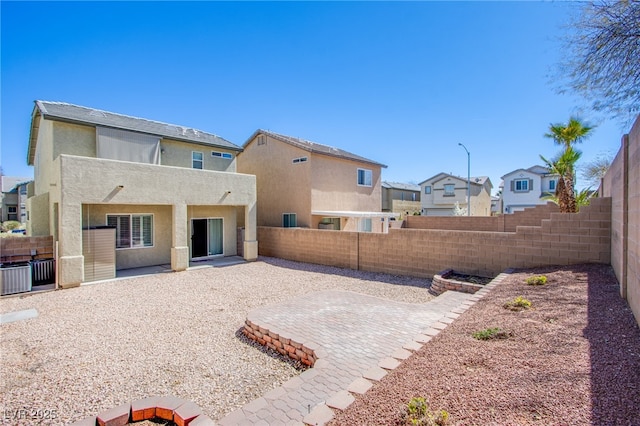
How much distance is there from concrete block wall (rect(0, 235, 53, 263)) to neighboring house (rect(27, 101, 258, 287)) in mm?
581

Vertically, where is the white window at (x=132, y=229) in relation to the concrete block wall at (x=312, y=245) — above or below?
above

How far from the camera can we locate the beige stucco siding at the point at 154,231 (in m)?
14.7

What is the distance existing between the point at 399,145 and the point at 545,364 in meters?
31.9

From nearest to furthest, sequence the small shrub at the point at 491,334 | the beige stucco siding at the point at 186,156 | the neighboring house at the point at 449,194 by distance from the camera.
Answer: the small shrub at the point at 491,334 < the beige stucco siding at the point at 186,156 < the neighboring house at the point at 449,194

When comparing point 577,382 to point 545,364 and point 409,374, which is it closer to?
point 545,364

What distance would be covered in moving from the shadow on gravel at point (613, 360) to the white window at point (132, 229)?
704 inches

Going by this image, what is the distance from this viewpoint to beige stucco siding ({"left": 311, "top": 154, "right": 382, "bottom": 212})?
2219cm

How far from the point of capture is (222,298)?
1095 cm

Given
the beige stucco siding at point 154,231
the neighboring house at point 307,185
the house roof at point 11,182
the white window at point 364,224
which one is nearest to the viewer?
the beige stucco siding at point 154,231

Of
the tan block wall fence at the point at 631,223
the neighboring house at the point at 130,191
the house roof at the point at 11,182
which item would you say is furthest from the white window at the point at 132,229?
the house roof at the point at 11,182

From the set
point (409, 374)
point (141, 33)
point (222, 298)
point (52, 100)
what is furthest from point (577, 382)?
point (52, 100)

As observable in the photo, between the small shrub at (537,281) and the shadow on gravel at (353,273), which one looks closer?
the small shrub at (537,281)

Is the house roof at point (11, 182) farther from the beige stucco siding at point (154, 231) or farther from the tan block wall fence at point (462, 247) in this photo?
Answer: the tan block wall fence at point (462, 247)

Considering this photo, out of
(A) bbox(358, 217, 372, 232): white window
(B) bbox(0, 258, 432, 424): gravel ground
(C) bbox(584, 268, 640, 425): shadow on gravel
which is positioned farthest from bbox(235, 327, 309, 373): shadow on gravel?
(A) bbox(358, 217, 372, 232): white window
